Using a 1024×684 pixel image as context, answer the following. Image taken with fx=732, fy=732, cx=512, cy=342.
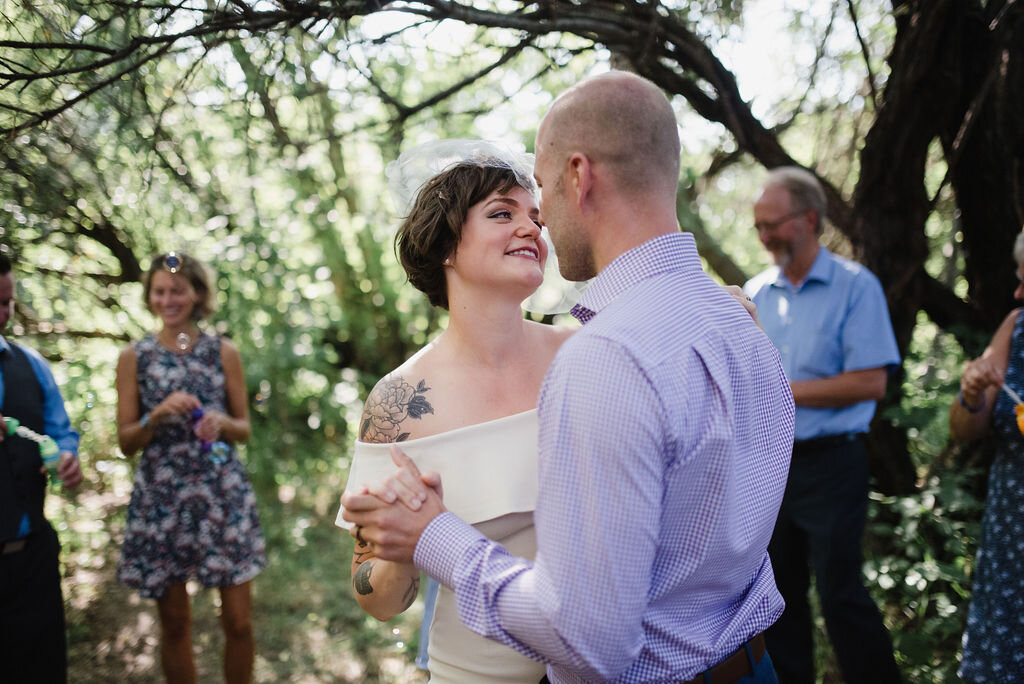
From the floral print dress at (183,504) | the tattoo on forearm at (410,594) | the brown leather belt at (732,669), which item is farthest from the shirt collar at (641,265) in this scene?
the floral print dress at (183,504)

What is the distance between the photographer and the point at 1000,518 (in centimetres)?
281

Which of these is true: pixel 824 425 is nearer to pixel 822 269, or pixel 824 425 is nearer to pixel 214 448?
pixel 822 269

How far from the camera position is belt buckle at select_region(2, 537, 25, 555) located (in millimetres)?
2865

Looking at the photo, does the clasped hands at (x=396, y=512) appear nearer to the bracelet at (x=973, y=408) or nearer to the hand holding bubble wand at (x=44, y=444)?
the hand holding bubble wand at (x=44, y=444)

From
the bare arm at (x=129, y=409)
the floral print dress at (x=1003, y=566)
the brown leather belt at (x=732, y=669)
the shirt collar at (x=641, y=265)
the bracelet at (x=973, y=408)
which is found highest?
the shirt collar at (x=641, y=265)

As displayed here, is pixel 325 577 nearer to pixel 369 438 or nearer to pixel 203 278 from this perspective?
pixel 203 278

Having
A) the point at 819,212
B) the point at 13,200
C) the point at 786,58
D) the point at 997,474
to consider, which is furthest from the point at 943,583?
the point at 13,200

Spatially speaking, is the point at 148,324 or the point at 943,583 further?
the point at 148,324

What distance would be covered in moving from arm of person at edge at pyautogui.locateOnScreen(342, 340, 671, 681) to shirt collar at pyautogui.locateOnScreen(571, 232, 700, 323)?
0.22 meters

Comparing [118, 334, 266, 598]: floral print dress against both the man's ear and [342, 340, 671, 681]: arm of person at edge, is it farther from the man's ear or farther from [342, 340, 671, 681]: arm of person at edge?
the man's ear

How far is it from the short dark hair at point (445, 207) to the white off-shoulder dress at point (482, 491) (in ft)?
1.89

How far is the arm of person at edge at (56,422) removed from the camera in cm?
304

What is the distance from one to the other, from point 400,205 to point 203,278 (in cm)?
196

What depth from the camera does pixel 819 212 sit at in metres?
3.49
